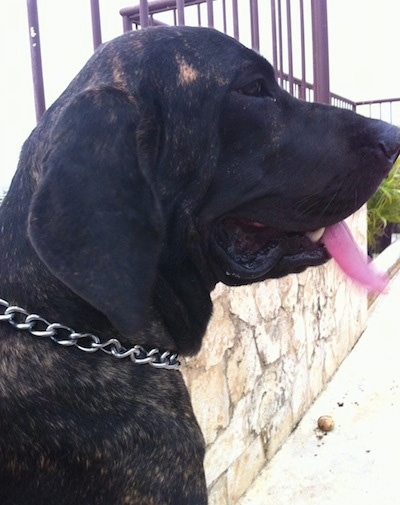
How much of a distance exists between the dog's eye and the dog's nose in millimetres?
425

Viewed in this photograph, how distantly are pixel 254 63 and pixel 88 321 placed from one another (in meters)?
1.00

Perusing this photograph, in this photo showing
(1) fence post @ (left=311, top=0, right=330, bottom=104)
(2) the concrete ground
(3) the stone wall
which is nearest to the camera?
(3) the stone wall

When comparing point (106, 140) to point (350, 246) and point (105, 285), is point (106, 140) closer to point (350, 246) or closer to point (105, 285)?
point (105, 285)

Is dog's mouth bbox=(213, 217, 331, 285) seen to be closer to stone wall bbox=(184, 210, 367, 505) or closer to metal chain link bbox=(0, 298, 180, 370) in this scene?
metal chain link bbox=(0, 298, 180, 370)

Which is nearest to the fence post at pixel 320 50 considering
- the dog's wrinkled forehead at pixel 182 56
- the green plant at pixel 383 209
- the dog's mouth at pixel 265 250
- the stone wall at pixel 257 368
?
the stone wall at pixel 257 368

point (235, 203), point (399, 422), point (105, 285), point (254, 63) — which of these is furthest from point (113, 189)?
point (399, 422)

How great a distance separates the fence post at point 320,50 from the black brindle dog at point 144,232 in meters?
2.78

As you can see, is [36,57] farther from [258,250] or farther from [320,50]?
[320,50]

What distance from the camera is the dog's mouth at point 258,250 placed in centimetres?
193

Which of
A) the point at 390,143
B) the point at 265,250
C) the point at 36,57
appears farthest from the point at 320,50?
the point at 265,250

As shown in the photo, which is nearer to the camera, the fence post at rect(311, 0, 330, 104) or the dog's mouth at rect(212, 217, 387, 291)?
the dog's mouth at rect(212, 217, 387, 291)


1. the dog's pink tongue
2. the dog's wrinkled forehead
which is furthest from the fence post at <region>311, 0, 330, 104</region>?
the dog's wrinkled forehead

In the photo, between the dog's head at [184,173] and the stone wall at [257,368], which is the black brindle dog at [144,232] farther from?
the stone wall at [257,368]

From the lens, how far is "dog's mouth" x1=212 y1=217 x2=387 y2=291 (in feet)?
6.36
